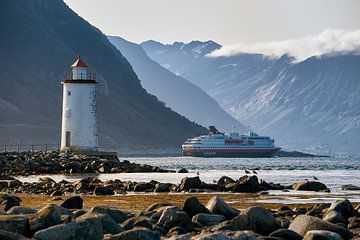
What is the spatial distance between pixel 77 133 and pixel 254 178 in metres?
31.5

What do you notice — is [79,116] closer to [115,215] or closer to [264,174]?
[264,174]

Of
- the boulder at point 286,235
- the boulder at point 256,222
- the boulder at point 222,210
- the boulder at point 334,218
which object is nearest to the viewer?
the boulder at point 286,235

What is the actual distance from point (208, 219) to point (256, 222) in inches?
75.8

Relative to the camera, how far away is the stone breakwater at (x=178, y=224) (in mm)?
17172

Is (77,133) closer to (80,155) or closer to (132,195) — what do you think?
(80,155)

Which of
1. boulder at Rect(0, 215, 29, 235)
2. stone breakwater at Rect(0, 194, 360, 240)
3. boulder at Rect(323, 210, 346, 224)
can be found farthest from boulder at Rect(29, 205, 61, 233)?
boulder at Rect(323, 210, 346, 224)

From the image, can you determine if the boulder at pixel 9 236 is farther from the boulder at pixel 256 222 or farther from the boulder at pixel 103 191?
the boulder at pixel 103 191

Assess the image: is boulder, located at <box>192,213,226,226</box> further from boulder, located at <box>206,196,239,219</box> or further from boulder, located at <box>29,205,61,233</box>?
boulder, located at <box>29,205,61,233</box>

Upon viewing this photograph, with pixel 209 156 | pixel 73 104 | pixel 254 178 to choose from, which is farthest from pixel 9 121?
pixel 254 178

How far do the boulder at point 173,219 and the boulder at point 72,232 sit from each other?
384 cm

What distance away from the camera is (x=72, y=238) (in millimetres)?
16891

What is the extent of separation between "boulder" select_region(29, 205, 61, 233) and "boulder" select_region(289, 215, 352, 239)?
560cm

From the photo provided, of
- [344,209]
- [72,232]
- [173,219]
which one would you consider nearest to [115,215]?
[173,219]

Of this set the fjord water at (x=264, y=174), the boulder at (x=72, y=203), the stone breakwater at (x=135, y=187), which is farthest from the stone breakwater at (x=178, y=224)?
the fjord water at (x=264, y=174)
